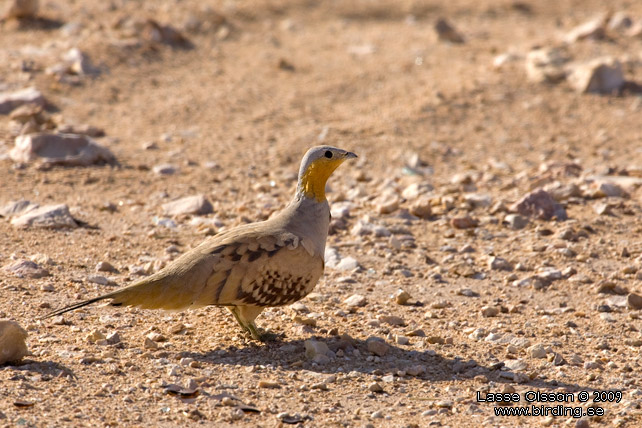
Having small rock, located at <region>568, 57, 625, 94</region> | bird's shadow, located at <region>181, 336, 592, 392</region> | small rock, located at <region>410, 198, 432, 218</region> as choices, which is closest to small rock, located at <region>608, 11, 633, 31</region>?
small rock, located at <region>568, 57, 625, 94</region>

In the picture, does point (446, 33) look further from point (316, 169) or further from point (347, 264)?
point (316, 169)

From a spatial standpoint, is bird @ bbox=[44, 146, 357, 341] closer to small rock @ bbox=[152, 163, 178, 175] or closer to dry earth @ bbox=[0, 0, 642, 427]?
dry earth @ bbox=[0, 0, 642, 427]

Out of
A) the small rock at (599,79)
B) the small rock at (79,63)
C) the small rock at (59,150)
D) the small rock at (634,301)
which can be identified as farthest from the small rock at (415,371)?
the small rock at (79,63)

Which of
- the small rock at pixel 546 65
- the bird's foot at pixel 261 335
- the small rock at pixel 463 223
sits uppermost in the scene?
the small rock at pixel 546 65

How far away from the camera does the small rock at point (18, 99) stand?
30.1 feet

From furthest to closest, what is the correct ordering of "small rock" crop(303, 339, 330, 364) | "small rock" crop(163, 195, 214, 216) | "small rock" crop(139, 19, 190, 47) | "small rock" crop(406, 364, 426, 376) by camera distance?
"small rock" crop(139, 19, 190, 47) < "small rock" crop(163, 195, 214, 216) < "small rock" crop(303, 339, 330, 364) < "small rock" crop(406, 364, 426, 376)

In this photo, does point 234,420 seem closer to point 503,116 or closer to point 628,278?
point 628,278

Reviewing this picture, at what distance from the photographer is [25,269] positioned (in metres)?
5.86

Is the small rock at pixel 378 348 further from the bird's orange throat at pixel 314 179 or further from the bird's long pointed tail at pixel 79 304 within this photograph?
the bird's long pointed tail at pixel 79 304

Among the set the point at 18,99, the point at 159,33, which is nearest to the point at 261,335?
the point at 18,99

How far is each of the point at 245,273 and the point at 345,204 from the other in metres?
2.72

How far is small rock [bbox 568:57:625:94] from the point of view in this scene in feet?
33.8

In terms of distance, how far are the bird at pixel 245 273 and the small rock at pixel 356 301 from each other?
1.93ft

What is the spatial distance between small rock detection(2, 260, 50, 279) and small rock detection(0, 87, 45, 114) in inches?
147
